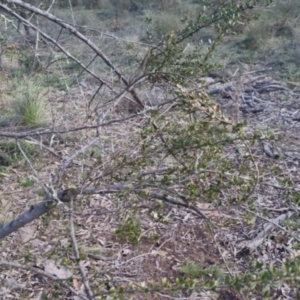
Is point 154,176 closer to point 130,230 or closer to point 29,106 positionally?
point 130,230

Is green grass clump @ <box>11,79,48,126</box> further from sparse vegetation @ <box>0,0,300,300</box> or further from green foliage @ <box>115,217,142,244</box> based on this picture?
green foliage @ <box>115,217,142,244</box>

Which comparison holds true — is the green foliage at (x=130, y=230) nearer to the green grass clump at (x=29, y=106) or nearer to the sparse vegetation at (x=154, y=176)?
the sparse vegetation at (x=154, y=176)

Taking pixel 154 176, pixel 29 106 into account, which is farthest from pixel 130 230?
pixel 29 106

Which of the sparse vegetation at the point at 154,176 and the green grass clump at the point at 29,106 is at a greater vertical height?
the sparse vegetation at the point at 154,176

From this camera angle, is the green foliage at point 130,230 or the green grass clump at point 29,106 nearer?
the green foliage at point 130,230

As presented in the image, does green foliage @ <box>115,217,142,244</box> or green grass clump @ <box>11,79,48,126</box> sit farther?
green grass clump @ <box>11,79,48,126</box>

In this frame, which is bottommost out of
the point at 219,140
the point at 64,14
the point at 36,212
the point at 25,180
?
the point at 64,14

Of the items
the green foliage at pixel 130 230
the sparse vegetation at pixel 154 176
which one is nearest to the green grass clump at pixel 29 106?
the sparse vegetation at pixel 154 176

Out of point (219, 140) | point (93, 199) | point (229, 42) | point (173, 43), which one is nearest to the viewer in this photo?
point (219, 140)

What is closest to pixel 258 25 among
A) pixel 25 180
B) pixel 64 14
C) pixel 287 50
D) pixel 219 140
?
pixel 287 50

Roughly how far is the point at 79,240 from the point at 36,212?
4.49 ft

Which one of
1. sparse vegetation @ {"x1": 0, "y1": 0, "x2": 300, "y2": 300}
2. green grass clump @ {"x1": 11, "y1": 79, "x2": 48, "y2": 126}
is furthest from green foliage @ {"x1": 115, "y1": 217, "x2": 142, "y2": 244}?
green grass clump @ {"x1": 11, "y1": 79, "x2": 48, "y2": 126}

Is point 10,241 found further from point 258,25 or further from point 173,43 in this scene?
point 258,25

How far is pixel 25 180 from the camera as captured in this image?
419cm
